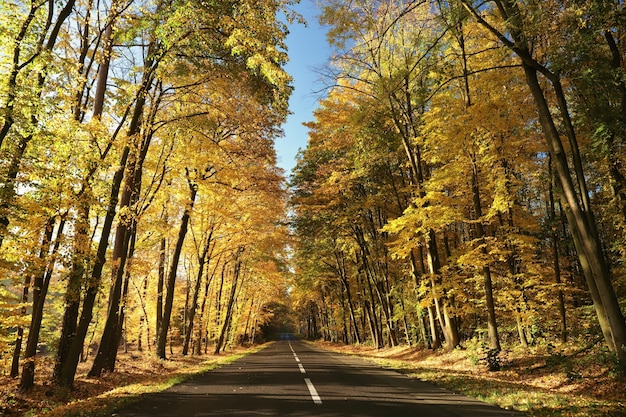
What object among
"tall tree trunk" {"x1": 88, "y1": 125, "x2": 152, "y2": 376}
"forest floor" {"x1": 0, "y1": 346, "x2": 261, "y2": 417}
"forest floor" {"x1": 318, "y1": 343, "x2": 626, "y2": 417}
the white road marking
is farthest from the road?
"tall tree trunk" {"x1": 88, "y1": 125, "x2": 152, "y2": 376}

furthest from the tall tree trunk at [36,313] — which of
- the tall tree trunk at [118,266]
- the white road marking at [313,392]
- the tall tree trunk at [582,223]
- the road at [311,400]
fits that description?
the tall tree trunk at [582,223]

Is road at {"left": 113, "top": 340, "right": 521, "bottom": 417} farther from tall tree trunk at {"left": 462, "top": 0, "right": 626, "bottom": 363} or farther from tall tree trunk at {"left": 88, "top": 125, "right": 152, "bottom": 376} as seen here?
tall tree trunk at {"left": 88, "top": 125, "right": 152, "bottom": 376}

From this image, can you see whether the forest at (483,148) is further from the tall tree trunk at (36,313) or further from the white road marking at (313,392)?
the tall tree trunk at (36,313)

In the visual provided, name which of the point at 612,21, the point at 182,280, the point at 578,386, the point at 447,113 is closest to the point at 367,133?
the point at 447,113

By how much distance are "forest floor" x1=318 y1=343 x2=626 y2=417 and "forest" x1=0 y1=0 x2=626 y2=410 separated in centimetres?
71

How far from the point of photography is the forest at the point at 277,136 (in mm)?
8625

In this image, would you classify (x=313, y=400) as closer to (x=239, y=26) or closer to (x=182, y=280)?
(x=239, y=26)

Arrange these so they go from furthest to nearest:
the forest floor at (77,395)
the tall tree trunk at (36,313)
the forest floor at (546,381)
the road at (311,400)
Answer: the tall tree trunk at (36,313), the forest floor at (77,395), the forest floor at (546,381), the road at (311,400)

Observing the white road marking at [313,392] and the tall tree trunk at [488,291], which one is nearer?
the white road marking at [313,392]

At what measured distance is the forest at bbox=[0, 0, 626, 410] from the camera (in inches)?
340

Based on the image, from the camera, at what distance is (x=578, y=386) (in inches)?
341

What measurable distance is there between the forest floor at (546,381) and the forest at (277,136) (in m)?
0.71

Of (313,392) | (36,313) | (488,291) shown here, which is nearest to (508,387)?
(313,392)

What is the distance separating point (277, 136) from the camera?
1614 centimetres
